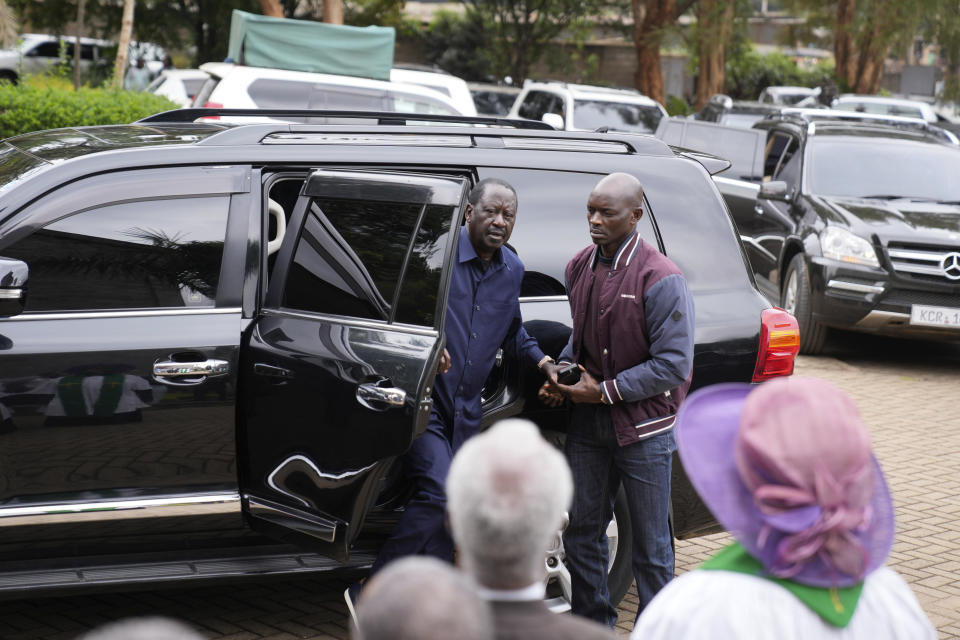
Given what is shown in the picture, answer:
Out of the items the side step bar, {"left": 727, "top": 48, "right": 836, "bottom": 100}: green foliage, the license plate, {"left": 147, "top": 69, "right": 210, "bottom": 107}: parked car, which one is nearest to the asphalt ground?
the side step bar

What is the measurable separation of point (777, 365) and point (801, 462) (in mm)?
2693

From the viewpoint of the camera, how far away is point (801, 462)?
1.89 meters

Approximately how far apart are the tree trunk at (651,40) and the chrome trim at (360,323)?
22.5 metres

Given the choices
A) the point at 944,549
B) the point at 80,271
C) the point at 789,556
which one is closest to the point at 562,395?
the point at 80,271

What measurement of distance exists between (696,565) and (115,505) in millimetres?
2696

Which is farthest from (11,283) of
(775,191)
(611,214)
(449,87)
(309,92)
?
(449,87)

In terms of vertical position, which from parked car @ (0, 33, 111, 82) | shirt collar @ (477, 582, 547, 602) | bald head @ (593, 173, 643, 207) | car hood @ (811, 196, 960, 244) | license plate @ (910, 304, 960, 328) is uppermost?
parked car @ (0, 33, 111, 82)

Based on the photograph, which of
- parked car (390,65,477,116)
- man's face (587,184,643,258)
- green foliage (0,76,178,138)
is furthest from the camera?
parked car (390,65,477,116)

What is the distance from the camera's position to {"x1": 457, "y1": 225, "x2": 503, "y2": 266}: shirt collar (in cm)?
406

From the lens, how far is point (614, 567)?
443 cm

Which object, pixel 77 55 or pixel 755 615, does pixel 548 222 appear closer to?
pixel 755 615

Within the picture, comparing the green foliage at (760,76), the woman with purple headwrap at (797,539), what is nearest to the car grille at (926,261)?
the woman with purple headwrap at (797,539)

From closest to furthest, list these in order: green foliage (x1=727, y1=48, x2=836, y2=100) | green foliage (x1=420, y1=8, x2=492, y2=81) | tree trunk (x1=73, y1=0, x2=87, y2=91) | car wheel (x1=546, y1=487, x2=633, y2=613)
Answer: car wheel (x1=546, y1=487, x2=633, y2=613) → tree trunk (x1=73, y1=0, x2=87, y2=91) → green foliage (x1=420, y1=8, x2=492, y2=81) → green foliage (x1=727, y1=48, x2=836, y2=100)

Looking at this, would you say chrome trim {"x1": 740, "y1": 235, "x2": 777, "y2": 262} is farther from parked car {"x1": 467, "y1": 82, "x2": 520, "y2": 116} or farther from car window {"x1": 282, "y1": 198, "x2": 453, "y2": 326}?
parked car {"x1": 467, "y1": 82, "x2": 520, "y2": 116}
